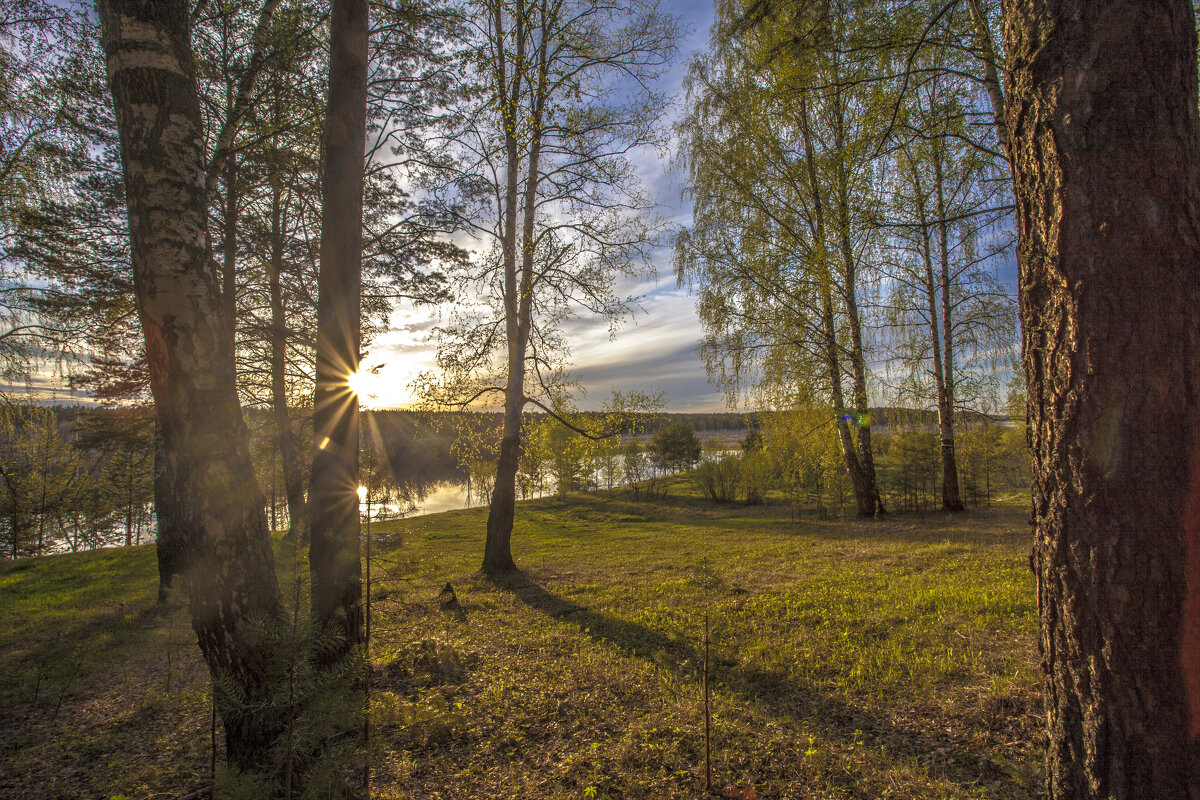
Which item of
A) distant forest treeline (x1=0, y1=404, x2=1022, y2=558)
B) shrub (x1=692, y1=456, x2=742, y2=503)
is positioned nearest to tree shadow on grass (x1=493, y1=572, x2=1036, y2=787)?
distant forest treeline (x1=0, y1=404, x2=1022, y2=558)

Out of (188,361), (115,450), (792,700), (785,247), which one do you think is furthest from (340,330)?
(115,450)

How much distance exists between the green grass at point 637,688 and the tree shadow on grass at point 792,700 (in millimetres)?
15

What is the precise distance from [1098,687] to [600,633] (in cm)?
386

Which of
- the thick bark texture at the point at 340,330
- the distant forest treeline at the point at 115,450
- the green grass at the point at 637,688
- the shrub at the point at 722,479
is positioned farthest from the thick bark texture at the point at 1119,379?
the shrub at the point at 722,479

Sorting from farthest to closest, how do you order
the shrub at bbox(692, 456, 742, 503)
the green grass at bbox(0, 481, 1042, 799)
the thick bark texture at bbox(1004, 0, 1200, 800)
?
1. the shrub at bbox(692, 456, 742, 503)
2. the green grass at bbox(0, 481, 1042, 799)
3. the thick bark texture at bbox(1004, 0, 1200, 800)

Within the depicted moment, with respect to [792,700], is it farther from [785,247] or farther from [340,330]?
[785,247]

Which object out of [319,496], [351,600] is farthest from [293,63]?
[351,600]

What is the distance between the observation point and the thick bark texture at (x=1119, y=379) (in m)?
1.39

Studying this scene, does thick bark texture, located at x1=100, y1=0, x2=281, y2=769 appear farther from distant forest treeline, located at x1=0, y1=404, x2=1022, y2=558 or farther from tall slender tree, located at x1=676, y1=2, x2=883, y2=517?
tall slender tree, located at x1=676, y1=2, x2=883, y2=517

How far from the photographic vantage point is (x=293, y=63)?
656cm

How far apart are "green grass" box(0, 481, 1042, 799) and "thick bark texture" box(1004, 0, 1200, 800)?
24.3 inches

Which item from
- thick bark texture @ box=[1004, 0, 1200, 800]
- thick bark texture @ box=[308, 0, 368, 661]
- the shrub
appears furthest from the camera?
the shrub

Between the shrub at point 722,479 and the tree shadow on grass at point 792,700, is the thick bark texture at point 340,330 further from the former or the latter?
the shrub at point 722,479

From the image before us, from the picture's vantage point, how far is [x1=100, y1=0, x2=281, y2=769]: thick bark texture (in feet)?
6.44
